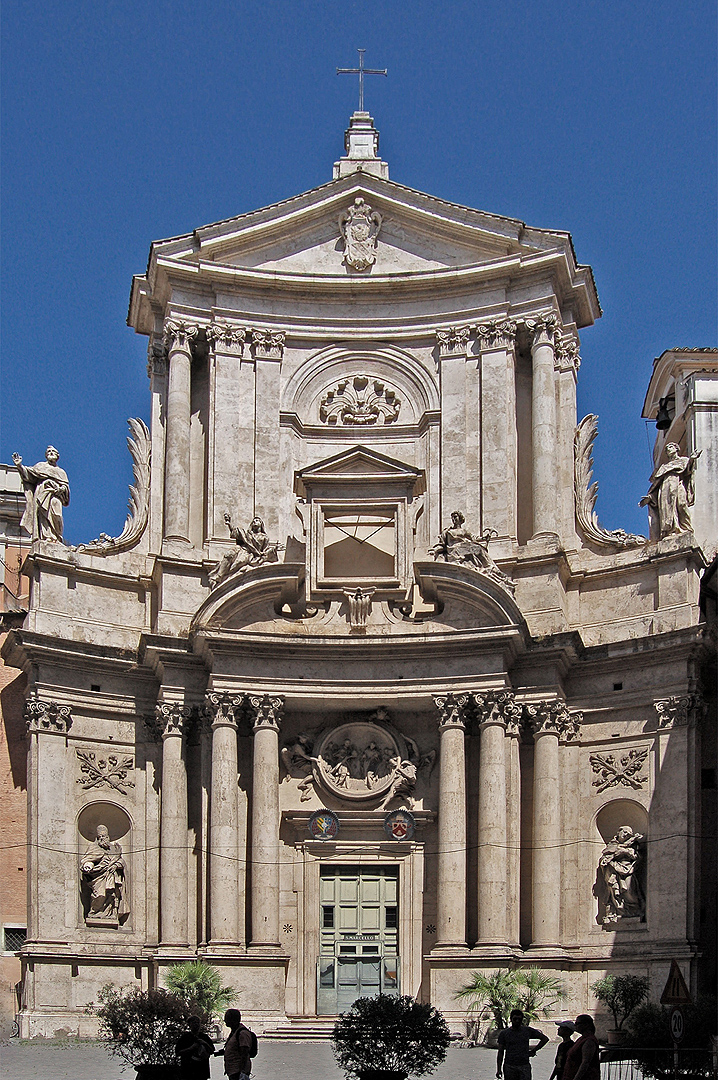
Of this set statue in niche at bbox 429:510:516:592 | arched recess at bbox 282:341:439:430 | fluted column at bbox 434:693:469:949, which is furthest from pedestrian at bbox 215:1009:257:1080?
arched recess at bbox 282:341:439:430

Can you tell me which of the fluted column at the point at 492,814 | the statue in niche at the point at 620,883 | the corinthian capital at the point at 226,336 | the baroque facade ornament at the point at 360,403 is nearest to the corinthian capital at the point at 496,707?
the fluted column at the point at 492,814

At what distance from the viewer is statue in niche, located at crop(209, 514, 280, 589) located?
34.1m

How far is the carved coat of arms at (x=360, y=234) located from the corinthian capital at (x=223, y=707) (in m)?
9.88

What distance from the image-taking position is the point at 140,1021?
22.1 meters

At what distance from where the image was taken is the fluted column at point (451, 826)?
3266cm

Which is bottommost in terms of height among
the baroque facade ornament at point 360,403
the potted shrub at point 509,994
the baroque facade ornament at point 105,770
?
the potted shrub at point 509,994

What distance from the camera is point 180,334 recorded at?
37.0m

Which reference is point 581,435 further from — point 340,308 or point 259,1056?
point 259,1056

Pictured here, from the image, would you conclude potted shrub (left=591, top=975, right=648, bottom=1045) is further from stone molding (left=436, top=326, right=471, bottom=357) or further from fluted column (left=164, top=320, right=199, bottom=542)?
stone molding (left=436, top=326, right=471, bottom=357)

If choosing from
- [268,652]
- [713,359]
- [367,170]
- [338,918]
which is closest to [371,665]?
[268,652]

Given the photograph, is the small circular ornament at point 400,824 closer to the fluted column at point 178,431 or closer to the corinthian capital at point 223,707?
the corinthian capital at point 223,707

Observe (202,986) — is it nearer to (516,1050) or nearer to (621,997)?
(621,997)

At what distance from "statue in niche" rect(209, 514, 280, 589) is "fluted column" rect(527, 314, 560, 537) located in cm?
518

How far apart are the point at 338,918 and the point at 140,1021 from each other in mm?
12083
